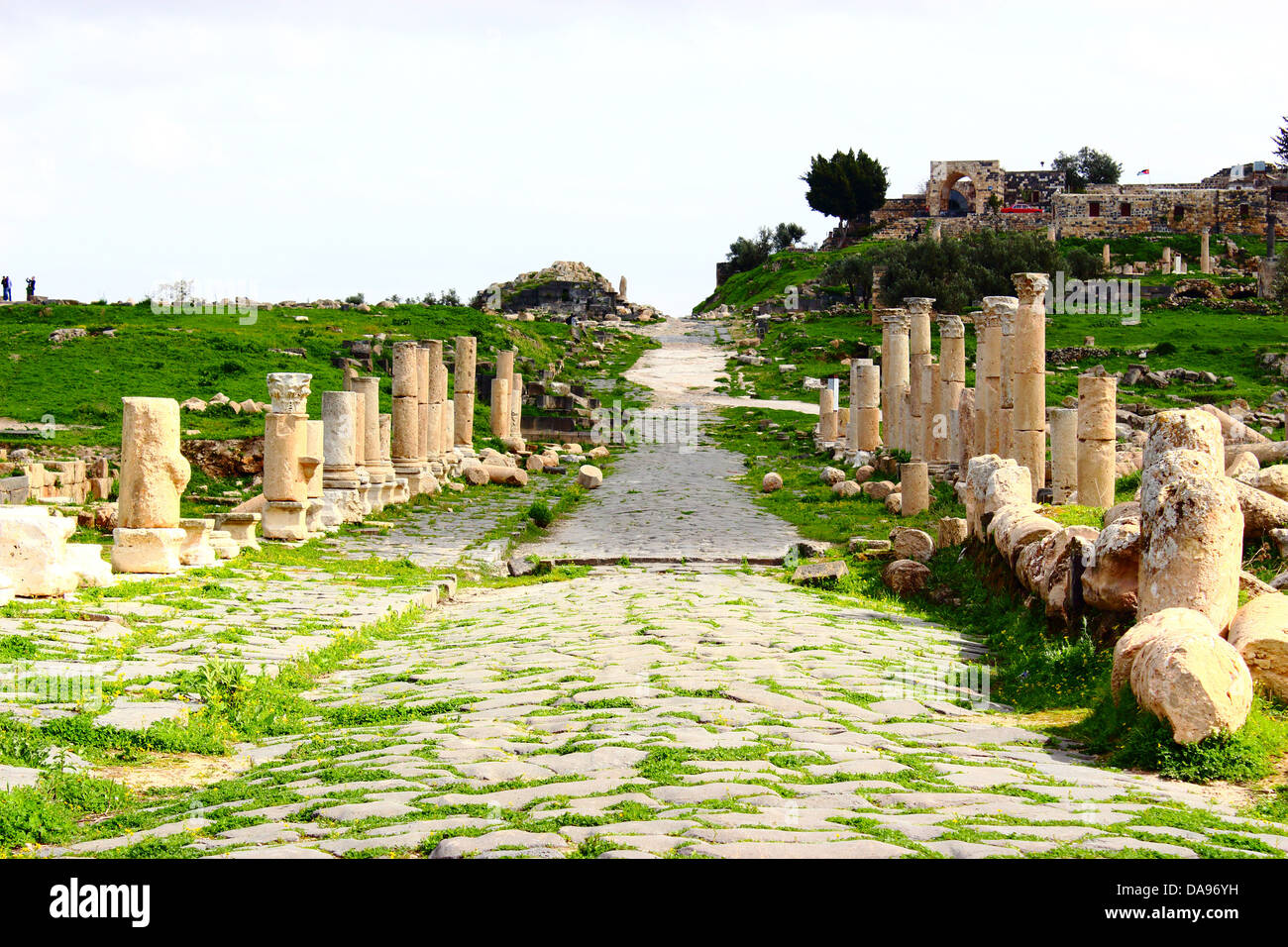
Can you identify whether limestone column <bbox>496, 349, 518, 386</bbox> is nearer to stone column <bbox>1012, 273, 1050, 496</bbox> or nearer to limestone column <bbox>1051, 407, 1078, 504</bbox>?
stone column <bbox>1012, 273, 1050, 496</bbox>

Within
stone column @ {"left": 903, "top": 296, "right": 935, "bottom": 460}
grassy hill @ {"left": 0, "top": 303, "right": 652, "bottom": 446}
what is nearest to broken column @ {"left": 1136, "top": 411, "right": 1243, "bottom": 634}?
stone column @ {"left": 903, "top": 296, "right": 935, "bottom": 460}

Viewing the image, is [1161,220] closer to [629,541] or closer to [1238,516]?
[629,541]

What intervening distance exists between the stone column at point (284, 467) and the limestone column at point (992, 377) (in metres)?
11.2

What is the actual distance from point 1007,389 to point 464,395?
41.0ft

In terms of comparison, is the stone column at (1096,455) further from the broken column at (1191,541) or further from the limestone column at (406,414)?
the limestone column at (406,414)

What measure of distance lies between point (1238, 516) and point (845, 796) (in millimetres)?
3812

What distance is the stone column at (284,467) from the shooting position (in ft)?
58.0

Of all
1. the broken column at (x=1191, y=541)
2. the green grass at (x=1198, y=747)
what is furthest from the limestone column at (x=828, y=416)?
the green grass at (x=1198, y=747)

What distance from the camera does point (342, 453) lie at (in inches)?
821

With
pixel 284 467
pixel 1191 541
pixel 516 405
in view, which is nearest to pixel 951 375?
pixel 516 405

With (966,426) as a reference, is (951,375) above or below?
above

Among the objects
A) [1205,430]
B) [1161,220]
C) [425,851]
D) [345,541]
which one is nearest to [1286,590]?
[1205,430]

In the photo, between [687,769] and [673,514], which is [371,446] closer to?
[673,514]

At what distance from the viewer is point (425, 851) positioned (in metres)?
5.07
